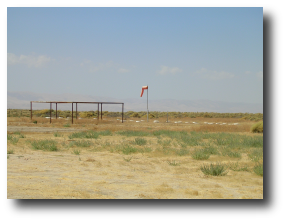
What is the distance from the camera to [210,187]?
693cm

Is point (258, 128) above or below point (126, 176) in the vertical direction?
above

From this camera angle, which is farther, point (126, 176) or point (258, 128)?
point (258, 128)

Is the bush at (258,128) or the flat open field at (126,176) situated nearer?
the flat open field at (126,176)

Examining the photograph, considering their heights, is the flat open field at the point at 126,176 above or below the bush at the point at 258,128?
below

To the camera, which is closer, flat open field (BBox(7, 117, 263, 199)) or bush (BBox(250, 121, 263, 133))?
flat open field (BBox(7, 117, 263, 199))

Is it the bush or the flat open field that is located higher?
the bush
